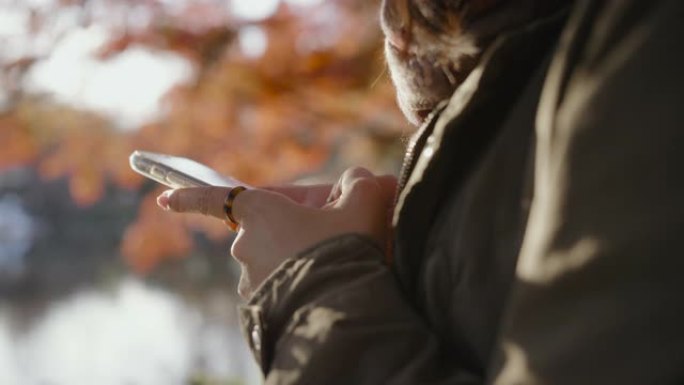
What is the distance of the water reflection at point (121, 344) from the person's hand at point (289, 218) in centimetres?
324

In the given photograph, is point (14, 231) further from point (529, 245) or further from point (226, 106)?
point (529, 245)

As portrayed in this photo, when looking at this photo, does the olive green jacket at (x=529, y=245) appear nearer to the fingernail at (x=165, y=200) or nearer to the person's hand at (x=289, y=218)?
the person's hand at (x=289, y=218)

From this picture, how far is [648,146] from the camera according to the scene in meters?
0.43

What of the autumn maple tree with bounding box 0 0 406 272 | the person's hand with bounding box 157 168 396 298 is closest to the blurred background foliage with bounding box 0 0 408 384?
the autumn maple tree with bounding box 0 0 406 272

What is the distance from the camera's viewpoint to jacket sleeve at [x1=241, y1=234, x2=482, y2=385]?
0.53 meters

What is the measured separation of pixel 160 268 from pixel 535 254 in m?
7.79

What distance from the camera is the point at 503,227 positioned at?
51 centimetres

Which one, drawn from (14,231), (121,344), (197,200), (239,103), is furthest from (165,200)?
(14,231)

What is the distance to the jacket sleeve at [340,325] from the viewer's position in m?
0.53

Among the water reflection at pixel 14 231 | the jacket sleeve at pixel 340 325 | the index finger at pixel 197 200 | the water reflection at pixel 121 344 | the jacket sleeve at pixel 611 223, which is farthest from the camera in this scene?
the water reflection at pixel 14 231

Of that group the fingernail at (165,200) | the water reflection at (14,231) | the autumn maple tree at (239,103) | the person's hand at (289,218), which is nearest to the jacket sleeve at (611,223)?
the person's hand at (289,218)

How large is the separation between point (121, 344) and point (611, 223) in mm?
5137

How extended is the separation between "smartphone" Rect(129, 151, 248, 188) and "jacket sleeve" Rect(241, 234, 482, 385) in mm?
175

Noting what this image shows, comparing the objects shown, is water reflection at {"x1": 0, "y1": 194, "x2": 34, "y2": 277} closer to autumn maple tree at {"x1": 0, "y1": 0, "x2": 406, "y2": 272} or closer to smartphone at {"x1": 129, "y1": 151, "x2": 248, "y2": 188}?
autumn maple tree at {"x1": 0, "y1": 0, "x2": 406, "y2": 272}
